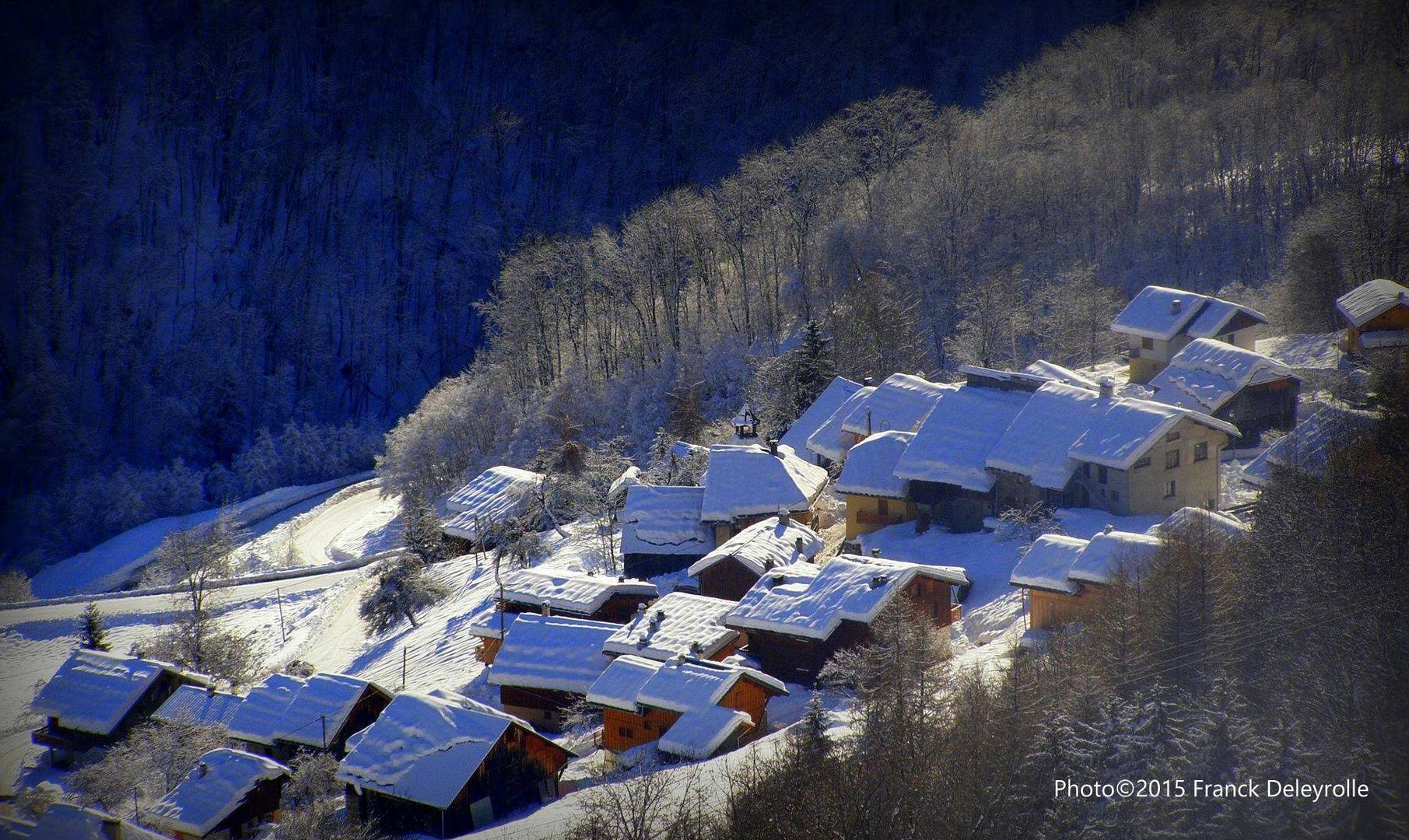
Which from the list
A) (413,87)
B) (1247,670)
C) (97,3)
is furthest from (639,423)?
(97,3)

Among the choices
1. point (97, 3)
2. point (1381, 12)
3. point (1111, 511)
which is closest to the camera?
point (1111, 511)

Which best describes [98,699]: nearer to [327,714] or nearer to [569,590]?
[327,714]

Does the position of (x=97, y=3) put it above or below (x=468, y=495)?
above

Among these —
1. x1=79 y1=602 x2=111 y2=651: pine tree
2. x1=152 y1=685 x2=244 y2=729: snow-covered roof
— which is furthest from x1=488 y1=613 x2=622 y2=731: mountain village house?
x1=79 y1=602 x2=111 y2=651: pine tree

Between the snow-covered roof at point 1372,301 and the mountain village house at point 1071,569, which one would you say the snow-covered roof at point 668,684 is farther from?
the snow-covered roof at point 1372,301

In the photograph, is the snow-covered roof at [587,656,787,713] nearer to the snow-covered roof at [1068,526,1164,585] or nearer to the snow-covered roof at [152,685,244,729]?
the snow-covered roof at [1068,526,1164,585]

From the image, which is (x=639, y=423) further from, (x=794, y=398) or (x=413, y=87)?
(x=413, y=87)
